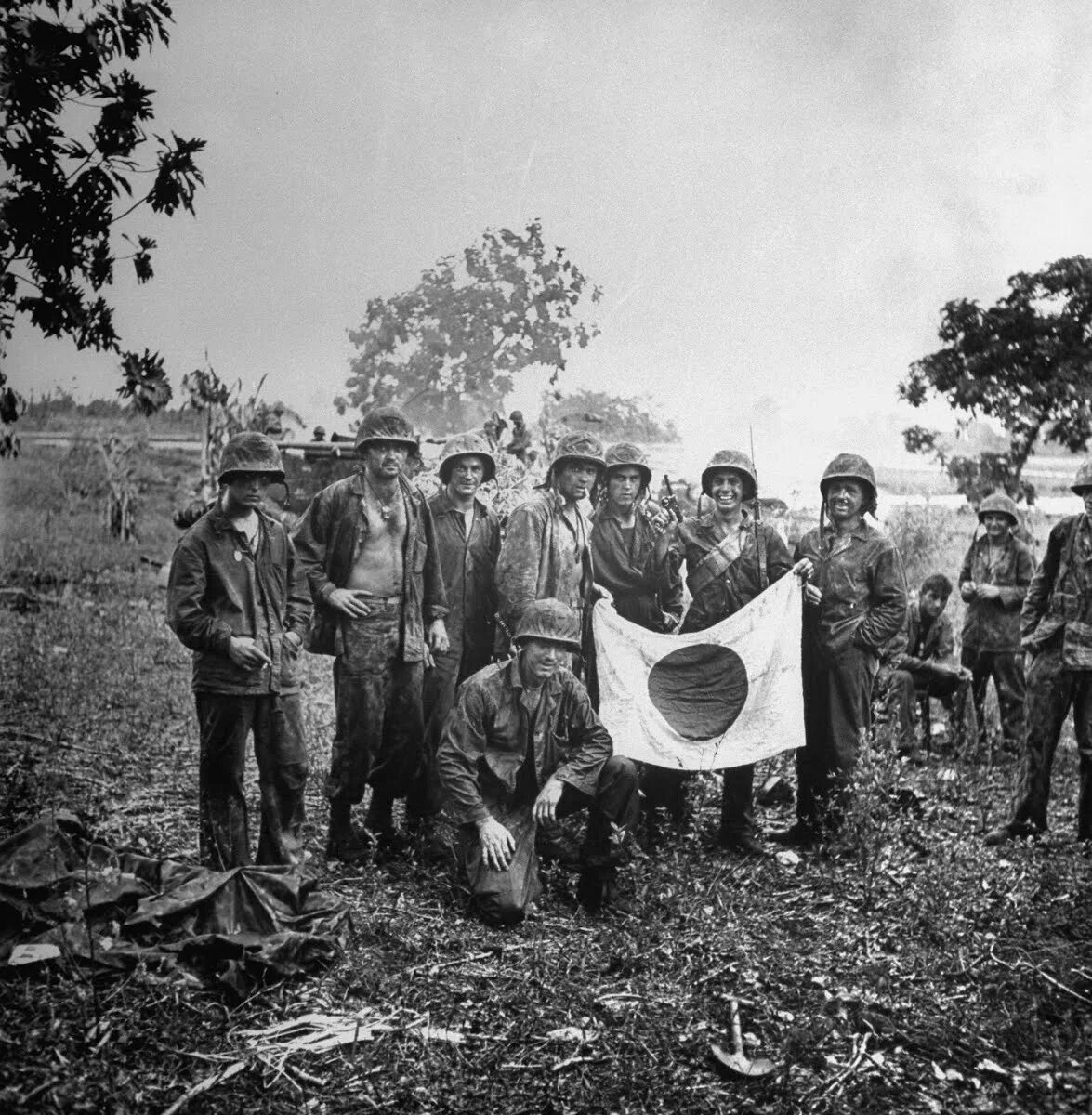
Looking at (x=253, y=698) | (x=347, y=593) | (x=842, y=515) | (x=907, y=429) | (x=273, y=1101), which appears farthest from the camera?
(x=907, y=429)

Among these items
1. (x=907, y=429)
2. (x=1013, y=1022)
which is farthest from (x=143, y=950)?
(x=907, y=429)

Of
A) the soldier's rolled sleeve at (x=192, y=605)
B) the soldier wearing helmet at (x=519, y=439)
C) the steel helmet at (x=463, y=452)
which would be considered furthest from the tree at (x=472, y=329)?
the soldier's rolled sleeve at (x=192, y=605)

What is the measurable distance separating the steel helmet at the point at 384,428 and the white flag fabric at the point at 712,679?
138 centimetres

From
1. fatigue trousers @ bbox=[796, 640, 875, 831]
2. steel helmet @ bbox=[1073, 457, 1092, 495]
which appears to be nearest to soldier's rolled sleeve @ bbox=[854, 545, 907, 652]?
fatigue trousers @ bbox=[796, 640, 875, 831]

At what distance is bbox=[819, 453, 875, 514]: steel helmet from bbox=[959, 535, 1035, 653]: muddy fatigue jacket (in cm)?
269

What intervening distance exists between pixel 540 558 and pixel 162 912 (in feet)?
8.07

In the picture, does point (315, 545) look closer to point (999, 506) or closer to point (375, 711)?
point (375, 711)

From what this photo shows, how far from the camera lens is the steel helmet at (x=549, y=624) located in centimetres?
439

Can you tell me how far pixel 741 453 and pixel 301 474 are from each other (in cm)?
694

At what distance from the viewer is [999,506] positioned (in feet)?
24.6

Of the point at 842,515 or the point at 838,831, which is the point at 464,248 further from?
the point at 838,831

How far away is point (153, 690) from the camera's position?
7.87 meters

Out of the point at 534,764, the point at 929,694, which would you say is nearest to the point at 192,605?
the point at 534,764

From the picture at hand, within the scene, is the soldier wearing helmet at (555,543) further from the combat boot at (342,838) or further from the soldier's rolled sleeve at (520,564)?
the combat boot at (342,838)
